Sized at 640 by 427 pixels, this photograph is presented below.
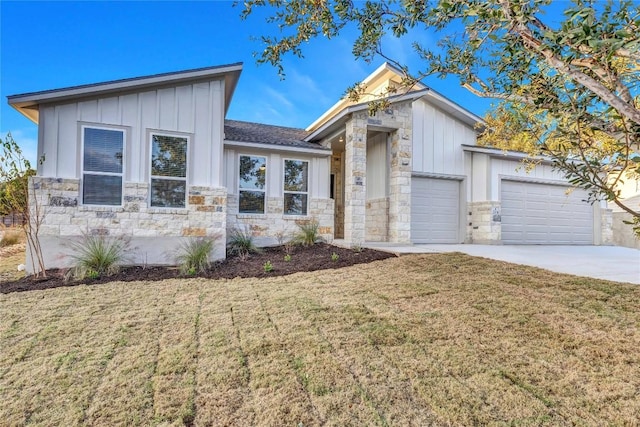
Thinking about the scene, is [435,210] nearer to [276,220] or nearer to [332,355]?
[276,220]

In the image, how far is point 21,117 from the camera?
830 cm

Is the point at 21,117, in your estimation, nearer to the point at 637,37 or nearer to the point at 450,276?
the point at 450,276

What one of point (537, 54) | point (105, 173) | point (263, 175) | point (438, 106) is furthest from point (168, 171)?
point (438, 106)

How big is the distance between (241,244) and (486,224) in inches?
306

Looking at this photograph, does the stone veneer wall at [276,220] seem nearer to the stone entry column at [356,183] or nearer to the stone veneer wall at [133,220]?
the stone entry column at [356,183]

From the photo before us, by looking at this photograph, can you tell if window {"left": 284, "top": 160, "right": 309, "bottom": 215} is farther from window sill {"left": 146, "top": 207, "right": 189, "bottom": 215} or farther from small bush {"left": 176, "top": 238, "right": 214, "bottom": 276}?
window sill {"left": 146, "top": 207, "right": 189, "bottom": 215}

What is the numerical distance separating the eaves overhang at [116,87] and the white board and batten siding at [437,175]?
6175 millimetres

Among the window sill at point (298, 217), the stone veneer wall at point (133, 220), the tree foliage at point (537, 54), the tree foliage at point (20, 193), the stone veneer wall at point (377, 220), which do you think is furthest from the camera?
the stone veneer wall at point (377, 220)

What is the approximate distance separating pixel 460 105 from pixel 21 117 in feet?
40.5

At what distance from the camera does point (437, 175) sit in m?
11.4

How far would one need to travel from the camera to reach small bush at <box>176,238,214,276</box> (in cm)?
730

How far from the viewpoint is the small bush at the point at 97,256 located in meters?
6.91

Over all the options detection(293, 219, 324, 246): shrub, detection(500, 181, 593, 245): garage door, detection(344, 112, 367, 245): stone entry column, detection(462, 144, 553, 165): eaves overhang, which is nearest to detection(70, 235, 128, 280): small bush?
detection(293, 219, 324, 246): shrub

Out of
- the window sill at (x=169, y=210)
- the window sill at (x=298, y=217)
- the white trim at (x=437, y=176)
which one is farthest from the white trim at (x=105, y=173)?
the white trim at (x=437, y=176)
